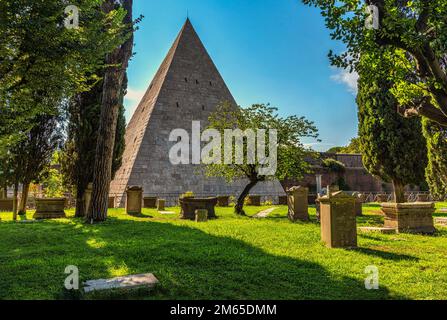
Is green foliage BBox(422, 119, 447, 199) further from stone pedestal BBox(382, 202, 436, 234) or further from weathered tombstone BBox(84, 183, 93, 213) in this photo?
weathered tombstone BBox(84, 183, 93, 213)

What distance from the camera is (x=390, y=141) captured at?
1786cm

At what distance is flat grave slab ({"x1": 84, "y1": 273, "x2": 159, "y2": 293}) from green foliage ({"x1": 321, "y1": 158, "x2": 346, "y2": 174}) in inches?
1256

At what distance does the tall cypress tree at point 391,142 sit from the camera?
695 inches

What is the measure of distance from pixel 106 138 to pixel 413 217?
1005 centimetres

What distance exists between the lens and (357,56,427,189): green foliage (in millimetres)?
17641

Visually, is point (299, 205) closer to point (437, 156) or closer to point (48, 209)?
point (437, 156)

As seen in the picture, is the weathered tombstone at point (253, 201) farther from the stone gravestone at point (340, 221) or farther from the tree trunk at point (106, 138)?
the stone gravestone at point (340, 221)

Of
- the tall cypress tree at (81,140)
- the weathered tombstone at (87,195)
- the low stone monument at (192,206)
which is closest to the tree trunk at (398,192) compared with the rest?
the low stone monument at (192,206)

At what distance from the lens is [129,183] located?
20.5 m

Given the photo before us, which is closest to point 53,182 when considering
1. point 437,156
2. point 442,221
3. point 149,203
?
point 149,203

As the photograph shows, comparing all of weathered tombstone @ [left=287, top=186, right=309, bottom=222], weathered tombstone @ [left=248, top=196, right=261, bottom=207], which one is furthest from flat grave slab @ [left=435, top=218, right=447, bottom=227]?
weathered tombstone @ [left=248, top=196, right=261, bottom=207]
